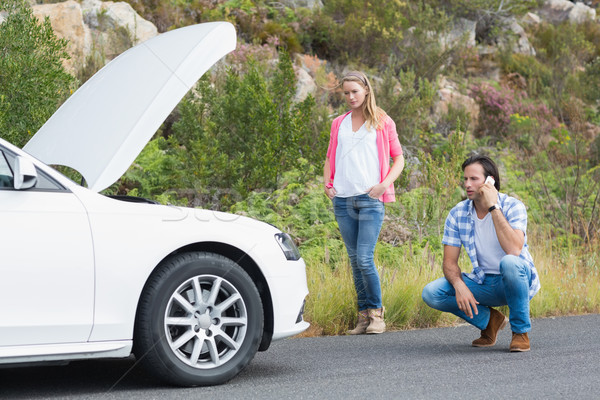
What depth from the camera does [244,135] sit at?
1003cm

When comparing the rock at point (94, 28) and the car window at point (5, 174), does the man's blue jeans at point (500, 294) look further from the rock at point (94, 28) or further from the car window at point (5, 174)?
the rock at point (94, 28)

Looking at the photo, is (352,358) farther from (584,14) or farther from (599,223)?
(584,14)

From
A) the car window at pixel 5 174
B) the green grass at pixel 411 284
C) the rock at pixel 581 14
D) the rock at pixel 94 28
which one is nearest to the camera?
the car window at pixel 5 174

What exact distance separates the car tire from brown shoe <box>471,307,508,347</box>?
7.05 feet

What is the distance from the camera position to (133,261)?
438cm

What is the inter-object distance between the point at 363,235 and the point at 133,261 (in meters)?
2.55

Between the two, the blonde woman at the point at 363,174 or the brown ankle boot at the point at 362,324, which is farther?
the brown ankle boot at the point at 362,324

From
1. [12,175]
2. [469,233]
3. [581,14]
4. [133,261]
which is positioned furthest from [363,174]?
[581,14]

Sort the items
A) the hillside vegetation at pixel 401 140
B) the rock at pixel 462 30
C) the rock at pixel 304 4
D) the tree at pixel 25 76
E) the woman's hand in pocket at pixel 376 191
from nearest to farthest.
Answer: the woman's hand in pocket at pixel 376 191
the tree at pixel 25 76
the hillside vegetation at pixel 401 140
the rock at pixel 304 4
the rock at pixel 462 30

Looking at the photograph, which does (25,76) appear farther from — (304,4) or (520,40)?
(520,40)

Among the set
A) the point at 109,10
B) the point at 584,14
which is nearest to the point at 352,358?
the point at 109,10

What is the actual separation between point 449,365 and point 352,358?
687 mm

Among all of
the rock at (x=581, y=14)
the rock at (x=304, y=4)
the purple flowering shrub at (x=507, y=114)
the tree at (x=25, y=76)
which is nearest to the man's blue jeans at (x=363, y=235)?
the tree at (x=25, y=76)

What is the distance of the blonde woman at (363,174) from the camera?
21.2ft
